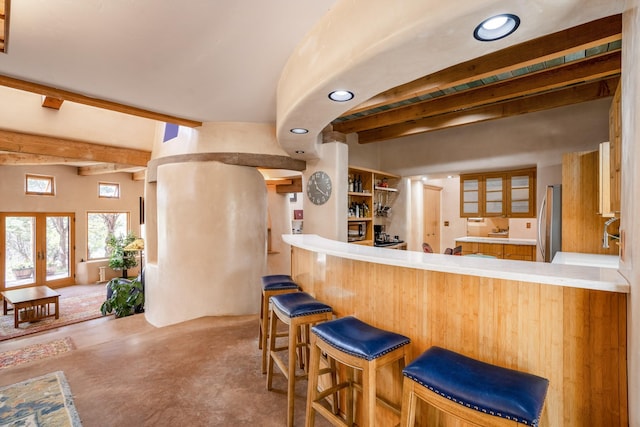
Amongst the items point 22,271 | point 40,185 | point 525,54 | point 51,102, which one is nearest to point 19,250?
point 22,271

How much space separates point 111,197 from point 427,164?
9.35 m

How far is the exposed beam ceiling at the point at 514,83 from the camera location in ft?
7.18

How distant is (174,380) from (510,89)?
4286 mm

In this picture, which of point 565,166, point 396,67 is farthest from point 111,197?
point 565,166

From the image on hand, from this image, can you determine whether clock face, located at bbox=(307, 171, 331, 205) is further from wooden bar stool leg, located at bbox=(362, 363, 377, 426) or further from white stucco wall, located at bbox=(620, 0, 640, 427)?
white stucco wall, located at bbox=(620, 0, 640, 427)

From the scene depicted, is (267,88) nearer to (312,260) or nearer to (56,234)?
(312,260)

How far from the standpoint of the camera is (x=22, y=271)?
7.68 metres

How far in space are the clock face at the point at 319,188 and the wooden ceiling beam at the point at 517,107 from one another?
1.62 meters

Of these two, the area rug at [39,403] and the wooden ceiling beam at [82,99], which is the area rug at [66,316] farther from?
the wooden ceiling beam at [82,99]

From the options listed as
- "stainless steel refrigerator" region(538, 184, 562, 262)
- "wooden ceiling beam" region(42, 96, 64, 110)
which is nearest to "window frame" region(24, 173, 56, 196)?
"wooden ceiling beam" region(42, 96, 64, 110)

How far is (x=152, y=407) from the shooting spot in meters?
Answer: 2.11

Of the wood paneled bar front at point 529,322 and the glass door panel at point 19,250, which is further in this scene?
the glass door panel at point 19,250

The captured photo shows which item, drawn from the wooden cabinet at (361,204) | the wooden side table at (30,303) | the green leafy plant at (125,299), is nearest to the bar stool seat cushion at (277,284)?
the wooden cabinet at (361,204)

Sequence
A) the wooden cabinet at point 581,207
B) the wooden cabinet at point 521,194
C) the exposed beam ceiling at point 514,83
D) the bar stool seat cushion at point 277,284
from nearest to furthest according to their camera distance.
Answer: the exposed beam ceiling at point 514,83
the bar stool seat cushion at point 277,284
the wooden cabinet at point 581,207
the wooden cabinet at point 521,194
